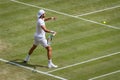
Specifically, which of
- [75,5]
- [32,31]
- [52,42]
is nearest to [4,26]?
[32,31]

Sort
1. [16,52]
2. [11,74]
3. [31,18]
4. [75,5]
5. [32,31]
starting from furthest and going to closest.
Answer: [75,5], [31,18], [32,31], [16,52], [11,74]

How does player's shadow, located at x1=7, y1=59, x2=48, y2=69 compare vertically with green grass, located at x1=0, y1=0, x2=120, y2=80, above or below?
below

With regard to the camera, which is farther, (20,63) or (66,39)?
(66,39)

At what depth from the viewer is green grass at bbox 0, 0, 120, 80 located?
20.2 m

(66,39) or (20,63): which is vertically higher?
(66,39)

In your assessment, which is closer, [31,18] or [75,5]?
[31,18]

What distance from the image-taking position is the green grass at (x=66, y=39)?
2022cm

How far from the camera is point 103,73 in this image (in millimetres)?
20031

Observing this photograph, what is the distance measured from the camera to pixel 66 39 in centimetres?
2352

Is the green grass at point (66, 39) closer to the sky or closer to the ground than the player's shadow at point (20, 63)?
closer to the sky

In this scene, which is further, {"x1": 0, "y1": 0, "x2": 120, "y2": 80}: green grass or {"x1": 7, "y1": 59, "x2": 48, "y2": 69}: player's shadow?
{"x1": 7, "y1": 59, "x2": 48, "y2": 69}: player's shadow

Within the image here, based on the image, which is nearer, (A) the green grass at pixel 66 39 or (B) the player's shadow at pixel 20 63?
(A) the green grass at pixel 66 39

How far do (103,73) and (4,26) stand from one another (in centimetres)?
725

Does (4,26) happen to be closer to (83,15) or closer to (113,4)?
(83,15)
